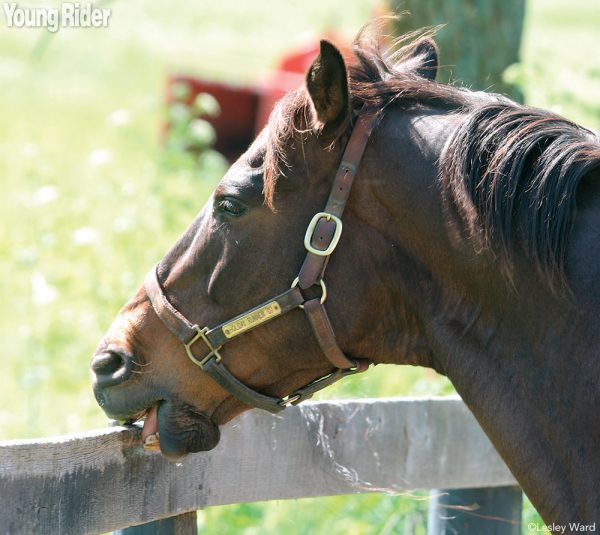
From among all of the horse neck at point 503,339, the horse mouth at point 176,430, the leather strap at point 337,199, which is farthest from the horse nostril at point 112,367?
the horse neck at point 503,339

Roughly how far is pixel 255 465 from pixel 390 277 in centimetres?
77

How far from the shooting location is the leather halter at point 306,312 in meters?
2.52

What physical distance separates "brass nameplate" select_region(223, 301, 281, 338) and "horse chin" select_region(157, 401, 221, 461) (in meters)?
0.27

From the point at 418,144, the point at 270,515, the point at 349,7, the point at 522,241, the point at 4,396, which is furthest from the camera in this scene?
the point at 349,7

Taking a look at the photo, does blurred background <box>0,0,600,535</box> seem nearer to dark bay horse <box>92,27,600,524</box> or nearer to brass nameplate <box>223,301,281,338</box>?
dark bay horse <box>92,27,600,524</box>

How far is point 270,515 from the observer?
4848 mm

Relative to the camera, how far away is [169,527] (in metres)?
2.66

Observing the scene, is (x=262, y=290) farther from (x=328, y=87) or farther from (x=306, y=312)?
(x=328, y=87)

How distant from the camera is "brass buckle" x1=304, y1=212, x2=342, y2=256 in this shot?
2.50m

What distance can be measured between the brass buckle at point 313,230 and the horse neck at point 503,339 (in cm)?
15

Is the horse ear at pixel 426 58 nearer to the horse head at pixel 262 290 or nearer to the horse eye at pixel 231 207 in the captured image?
the horse head at pixel 262 290

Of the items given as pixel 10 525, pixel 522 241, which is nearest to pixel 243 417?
pixel 10 525

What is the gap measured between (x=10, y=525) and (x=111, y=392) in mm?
608

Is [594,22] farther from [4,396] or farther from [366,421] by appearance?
[366,421]
